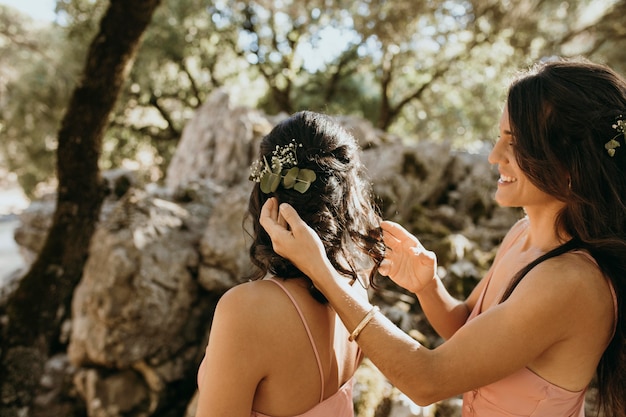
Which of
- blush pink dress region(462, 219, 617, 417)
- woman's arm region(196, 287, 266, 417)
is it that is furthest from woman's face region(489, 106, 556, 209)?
woman's arm region(196, 287, 266, 417)

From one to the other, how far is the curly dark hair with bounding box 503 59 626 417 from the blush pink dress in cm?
8

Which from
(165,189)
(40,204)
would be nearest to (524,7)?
(165,189)

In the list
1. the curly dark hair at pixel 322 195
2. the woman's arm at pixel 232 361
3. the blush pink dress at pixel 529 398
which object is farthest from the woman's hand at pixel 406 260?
the woman's arm at pixel 232 361

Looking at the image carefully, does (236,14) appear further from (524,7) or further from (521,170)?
(521,170)

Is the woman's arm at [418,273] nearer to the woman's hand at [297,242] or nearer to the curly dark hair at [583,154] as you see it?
the curly dark hair at [583,154]

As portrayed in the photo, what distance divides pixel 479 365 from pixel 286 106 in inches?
601

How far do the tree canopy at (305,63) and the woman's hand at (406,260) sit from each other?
9.96 metres

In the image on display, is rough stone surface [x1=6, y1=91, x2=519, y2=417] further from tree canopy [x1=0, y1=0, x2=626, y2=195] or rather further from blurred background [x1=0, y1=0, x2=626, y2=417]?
tree canopy [x1=0, y1=0, x2=626, y2=195]

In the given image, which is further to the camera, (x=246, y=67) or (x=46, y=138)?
(x=246, y=67)

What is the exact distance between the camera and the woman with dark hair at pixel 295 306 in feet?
5.54

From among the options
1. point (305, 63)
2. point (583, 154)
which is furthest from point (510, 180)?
point (305, 63)

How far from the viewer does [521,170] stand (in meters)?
1.89

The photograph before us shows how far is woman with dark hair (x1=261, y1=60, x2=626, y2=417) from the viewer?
5.55ft

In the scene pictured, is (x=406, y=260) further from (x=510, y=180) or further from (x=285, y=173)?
(x=285, y=173)
